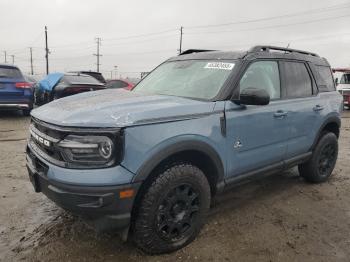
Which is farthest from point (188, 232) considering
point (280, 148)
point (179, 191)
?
point (280, 148)

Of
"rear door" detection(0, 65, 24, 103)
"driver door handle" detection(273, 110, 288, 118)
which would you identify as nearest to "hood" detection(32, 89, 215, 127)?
"driver door handle" detection(273, 110, 288, 118)

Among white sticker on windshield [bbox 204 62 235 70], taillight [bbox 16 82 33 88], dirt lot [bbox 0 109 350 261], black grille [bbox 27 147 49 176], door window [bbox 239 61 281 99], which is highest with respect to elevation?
white sticker on windshield [bbox 204 62 235 70]

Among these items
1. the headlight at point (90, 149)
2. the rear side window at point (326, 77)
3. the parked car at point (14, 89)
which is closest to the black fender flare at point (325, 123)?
the rear side window at point (326, 77)

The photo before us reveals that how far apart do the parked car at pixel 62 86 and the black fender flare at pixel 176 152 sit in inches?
305

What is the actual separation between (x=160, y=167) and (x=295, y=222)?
73.8 inches

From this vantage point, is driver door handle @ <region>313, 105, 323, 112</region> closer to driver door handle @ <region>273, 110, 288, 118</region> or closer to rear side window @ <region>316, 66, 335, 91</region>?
rear side window @ <region>316, 66, 335, 91</region>

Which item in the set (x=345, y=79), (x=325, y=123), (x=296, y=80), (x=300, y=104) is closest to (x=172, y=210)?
(x=300, y=104)

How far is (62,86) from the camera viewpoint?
10.5m

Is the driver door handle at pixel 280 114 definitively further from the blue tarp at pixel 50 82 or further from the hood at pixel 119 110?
the blue tarp at pixel 50 82

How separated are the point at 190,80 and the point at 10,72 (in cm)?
824

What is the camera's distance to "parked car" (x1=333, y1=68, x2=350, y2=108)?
19266 mm

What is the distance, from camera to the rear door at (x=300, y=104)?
177 inches

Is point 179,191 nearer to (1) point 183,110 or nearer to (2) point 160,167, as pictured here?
(2) point 160,167

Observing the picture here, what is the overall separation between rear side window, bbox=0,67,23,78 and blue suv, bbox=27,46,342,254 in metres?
7.17
